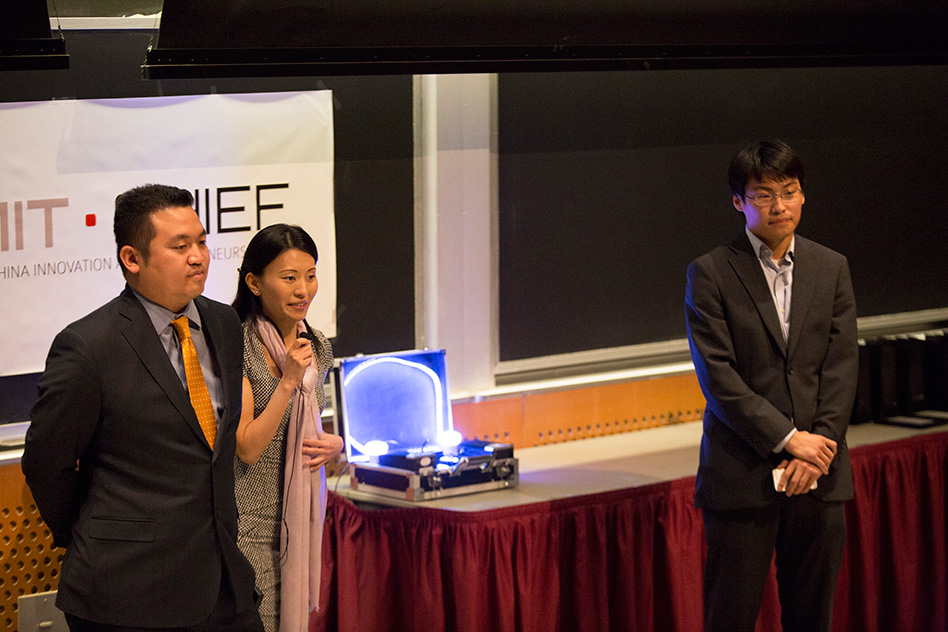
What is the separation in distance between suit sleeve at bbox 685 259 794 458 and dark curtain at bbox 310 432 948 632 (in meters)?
0.77

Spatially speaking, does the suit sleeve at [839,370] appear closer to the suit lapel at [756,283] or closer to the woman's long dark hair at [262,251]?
the suit lapel at [756,283]

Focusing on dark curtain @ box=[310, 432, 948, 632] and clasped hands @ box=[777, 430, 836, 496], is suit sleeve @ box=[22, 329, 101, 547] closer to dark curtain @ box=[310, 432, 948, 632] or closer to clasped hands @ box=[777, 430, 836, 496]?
dark curtain @ box=[310, 432, 948, 632]

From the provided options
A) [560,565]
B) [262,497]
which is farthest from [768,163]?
[262,497]

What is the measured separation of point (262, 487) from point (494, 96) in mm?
2039

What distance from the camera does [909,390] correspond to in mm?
4543

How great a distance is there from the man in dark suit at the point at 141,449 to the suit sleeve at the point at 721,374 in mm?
1392

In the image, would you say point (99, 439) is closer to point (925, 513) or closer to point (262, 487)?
point (262, 487)

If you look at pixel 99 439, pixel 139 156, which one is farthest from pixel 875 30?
pixel 99 439

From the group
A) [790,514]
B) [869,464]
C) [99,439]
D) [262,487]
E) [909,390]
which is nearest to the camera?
[99,439]

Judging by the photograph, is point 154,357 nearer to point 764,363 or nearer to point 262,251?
point 262,251

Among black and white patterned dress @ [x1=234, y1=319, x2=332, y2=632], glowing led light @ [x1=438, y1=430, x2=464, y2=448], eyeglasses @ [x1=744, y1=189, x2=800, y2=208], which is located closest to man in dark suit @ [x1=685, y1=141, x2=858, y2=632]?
eyeglasses @ [x1=744, y1=189, x2=800, y2=208]

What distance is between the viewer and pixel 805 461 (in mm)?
2910

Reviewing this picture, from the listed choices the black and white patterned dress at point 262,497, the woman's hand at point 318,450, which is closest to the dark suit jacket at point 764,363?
the woman's hand at point 318,450

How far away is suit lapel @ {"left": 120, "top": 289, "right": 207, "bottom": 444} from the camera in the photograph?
2166 mm
